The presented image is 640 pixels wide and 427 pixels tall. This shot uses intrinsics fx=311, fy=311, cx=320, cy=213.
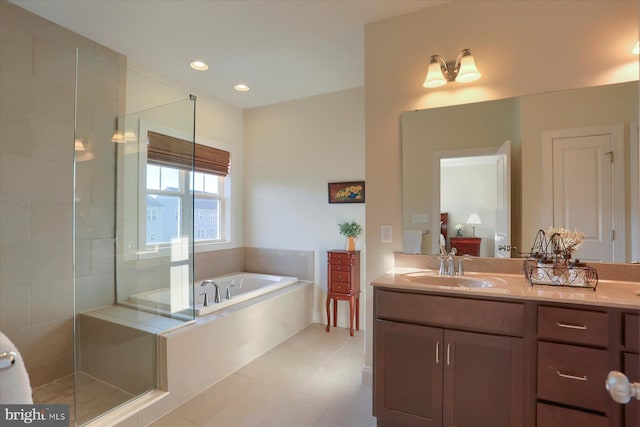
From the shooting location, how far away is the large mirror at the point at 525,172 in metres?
1.78

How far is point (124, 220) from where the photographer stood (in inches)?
107

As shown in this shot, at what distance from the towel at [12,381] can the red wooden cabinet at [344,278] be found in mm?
2707

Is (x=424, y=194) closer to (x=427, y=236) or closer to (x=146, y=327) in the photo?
(x=427, y=236)

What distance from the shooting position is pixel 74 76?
251cm

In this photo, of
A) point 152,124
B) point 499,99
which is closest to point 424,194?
→ point 499,99

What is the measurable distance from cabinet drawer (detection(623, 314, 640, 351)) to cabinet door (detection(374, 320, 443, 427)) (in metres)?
Result: 0.74

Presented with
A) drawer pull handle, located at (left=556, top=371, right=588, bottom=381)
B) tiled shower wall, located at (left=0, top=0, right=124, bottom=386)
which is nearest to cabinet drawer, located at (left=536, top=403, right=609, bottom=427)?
drawer pull handle, located at (left=556, top=371, right=588, bottom=381)

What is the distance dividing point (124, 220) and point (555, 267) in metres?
3.19

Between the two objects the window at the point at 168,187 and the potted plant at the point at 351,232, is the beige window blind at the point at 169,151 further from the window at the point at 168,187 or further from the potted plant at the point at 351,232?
the potted plant at the point at 351,232

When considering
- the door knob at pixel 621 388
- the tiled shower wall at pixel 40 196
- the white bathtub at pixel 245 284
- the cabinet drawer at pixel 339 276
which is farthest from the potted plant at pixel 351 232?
the door knob at pixel 621 388

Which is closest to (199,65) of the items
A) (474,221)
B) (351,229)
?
(351,229)

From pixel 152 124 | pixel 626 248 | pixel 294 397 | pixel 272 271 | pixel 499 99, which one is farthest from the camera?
pixel 272 271

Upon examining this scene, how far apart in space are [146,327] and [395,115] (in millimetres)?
2420

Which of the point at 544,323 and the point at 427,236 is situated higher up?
the point at 427,236
